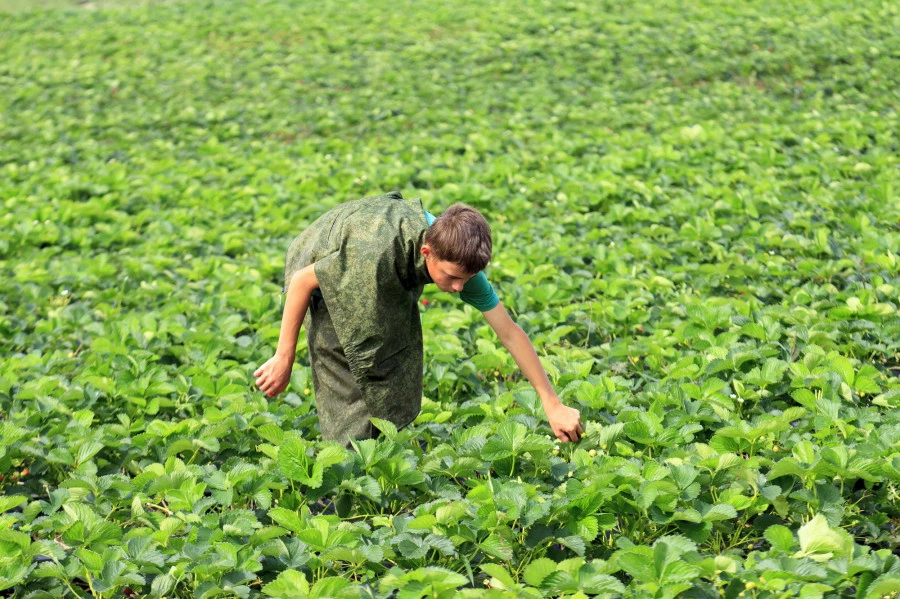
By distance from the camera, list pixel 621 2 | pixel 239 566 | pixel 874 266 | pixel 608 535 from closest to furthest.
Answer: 1. pixel 239 566
2. pixel 608 535
3. pixel 874 266
4. pixel 621 2

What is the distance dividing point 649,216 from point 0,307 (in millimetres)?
4312

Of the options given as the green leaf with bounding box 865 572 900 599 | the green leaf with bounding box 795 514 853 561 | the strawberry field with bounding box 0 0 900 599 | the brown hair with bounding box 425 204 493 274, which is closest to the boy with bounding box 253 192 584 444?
the brown hair with bounding box 425 204 493 274

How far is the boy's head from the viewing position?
272 cm

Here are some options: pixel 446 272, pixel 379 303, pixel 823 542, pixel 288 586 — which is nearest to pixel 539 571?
pixel 288 586

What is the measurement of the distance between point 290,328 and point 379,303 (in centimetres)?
32

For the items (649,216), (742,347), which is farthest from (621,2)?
(742,347)

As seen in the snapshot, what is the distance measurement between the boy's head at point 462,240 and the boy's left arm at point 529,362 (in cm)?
32

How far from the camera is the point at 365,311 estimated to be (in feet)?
10.2

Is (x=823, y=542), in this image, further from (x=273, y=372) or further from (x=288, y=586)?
(x=273, y=372)

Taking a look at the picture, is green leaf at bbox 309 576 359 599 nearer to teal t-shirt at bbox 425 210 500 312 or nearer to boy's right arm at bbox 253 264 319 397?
boy's right arm at bbox 253 264 319 397

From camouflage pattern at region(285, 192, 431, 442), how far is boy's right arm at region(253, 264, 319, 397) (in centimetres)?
8

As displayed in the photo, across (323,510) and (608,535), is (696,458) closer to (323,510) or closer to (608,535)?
(608,535)

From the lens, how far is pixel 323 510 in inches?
130

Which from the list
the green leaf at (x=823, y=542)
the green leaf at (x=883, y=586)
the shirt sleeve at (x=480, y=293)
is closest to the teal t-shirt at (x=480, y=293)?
the shirt sleeve at (x=480, y=293)
